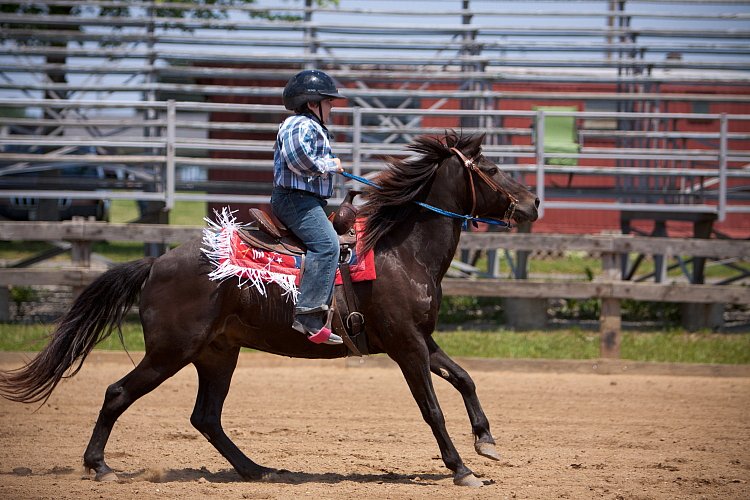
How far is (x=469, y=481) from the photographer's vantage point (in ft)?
19.1

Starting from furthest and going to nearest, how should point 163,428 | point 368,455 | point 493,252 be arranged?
point 493,252 → point 163,428 → point 368,455

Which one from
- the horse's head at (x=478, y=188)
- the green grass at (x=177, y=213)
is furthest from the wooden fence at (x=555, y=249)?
the green grass at (x=177, y=213)

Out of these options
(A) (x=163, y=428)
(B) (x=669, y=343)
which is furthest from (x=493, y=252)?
(A) (x=163, y=428)

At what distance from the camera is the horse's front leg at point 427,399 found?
5949 millimetres

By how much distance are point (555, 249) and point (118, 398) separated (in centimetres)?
638

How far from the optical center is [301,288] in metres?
6.04

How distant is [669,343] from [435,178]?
249 inches

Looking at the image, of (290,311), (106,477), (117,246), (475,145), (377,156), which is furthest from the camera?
(117,246)

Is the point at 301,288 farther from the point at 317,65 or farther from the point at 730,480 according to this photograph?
the point at 317,65

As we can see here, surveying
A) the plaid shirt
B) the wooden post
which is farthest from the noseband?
the wooden post

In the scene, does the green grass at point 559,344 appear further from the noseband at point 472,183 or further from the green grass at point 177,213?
the green grass at point 177,213

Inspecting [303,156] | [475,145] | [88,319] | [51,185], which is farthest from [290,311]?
[51,185]

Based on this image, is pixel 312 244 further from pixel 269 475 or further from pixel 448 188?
pixel 269 475

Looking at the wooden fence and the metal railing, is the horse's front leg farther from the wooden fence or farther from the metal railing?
the metal railing
